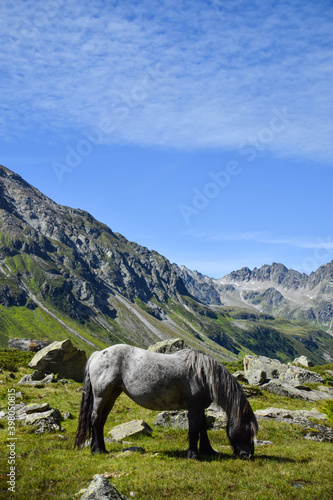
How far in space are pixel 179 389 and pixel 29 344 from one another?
49.3m

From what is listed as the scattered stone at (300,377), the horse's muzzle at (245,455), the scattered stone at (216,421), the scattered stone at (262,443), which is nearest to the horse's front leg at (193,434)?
the horse's muzzle at (245,455)

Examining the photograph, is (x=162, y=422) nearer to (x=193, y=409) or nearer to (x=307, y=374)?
(x=193, y=409)

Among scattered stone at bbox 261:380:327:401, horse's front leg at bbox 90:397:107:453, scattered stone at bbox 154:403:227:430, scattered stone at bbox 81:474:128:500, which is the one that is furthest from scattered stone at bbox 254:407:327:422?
scattered stone at bbox 81:474:128:500

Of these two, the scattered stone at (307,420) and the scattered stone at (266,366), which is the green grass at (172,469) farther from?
the scattered stone at (266,366)

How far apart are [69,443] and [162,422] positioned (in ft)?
18.7

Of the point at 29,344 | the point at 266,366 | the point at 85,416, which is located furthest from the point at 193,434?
the point at 29,344

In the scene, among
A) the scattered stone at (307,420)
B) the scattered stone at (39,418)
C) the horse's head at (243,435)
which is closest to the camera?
the horse's head at (243,435)

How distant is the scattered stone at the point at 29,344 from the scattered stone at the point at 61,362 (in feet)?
60.8

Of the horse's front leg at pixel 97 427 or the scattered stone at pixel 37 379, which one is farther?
the scattered stone at pixel 37 379

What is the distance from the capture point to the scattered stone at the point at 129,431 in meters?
16.4

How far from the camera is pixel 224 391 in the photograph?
44.6ft

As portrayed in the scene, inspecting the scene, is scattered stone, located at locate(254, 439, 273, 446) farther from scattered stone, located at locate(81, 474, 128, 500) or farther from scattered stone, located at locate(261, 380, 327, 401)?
scattered stone, located at locate(261, 380, 327, 401)

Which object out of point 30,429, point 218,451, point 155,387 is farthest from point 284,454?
point 30,429

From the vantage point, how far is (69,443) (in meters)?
14.9
